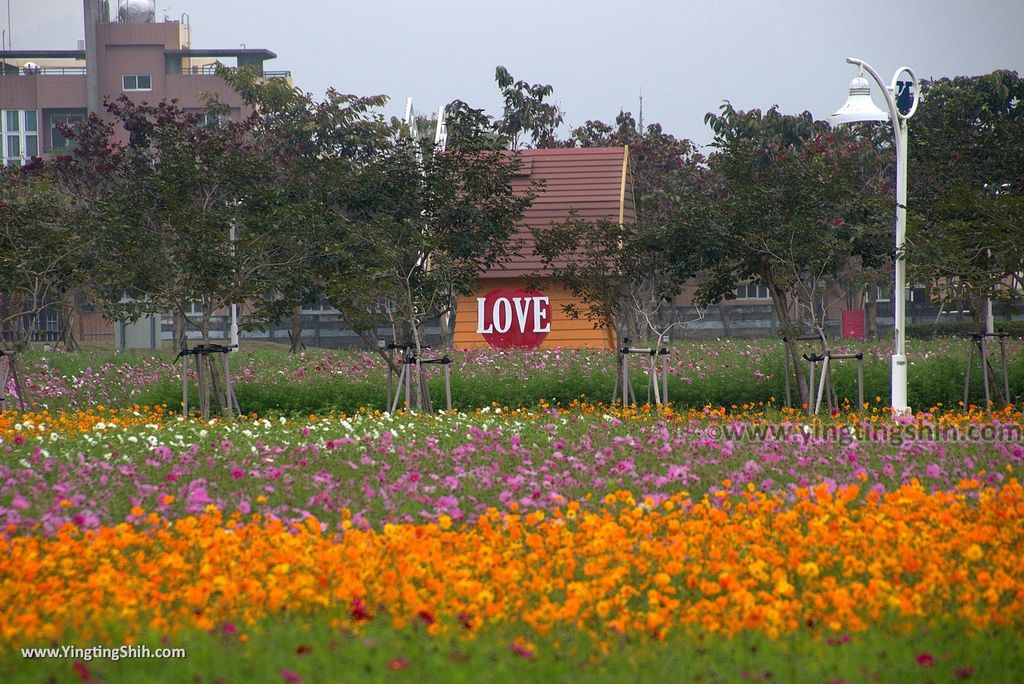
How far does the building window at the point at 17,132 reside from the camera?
63312 mm

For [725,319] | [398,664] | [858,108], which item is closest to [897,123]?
[858,108]

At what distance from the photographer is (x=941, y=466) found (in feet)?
28.5

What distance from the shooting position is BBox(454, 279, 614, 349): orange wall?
1073 inches

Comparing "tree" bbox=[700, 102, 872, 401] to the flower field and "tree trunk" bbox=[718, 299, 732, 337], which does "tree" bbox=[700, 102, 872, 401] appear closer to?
the flower field

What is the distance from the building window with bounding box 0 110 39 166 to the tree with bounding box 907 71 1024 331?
53.8 meters

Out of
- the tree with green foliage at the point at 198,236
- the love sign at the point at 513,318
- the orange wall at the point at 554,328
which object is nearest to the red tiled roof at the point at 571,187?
the orange wall at the point at 554,328

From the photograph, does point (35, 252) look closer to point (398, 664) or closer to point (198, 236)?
point (198, 236)

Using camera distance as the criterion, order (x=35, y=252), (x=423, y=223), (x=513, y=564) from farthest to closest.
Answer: (x=35, y=252) < (x=423, y=223) < (x=513, y=564)

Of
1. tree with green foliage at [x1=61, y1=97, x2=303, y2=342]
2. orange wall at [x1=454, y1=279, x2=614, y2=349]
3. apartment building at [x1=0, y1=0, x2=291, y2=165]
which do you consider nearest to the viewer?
tree with green foliage at [x1=61, y1=97, x2=303, y2=342]

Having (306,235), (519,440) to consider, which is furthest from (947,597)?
(306,235)

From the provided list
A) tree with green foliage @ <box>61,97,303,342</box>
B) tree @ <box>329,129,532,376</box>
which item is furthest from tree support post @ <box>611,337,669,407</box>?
tree with green foliage @ <box>61,97,303,342</box>

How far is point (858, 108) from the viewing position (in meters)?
14.2

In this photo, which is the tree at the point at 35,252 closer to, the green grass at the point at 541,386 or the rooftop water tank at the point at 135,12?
the green grass at the point at 541,386

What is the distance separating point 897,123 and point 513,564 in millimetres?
10695
